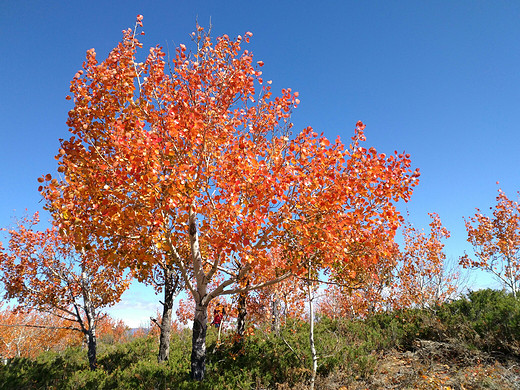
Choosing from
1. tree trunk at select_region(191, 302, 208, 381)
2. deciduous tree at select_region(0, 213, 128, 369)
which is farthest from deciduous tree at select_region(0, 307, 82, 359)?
tree trunk at select_region(191, 302, 208, 381)

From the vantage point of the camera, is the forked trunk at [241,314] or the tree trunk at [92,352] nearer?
the forked trunk at [241,314]

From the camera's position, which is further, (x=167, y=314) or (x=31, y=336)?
(x=31, y=336)

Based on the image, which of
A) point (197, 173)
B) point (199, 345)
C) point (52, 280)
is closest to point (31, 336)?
point (52, 280)

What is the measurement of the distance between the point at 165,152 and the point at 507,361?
11.1 m

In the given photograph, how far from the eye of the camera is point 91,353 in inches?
470

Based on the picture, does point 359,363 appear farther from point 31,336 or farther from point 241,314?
point 31,336

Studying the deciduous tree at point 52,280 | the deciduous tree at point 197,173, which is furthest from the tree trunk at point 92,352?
the deciduous tree at point 197,173

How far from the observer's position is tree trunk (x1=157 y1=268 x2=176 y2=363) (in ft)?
38.9

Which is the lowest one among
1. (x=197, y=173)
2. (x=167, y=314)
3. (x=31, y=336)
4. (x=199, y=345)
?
(x=31, y=336)

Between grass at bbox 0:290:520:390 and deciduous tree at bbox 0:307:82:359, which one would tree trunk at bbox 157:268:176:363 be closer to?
grass at bbox 0:290:520:390

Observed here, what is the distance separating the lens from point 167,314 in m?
12.3

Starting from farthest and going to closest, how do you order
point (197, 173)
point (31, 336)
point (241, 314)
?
1. point (31, 336)
2. point (241, 314)
3. point (197, 173)

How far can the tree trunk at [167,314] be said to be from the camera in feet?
38.9

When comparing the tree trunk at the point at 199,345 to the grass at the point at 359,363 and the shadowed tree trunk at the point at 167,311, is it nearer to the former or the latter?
the grass at the point at 359,363
